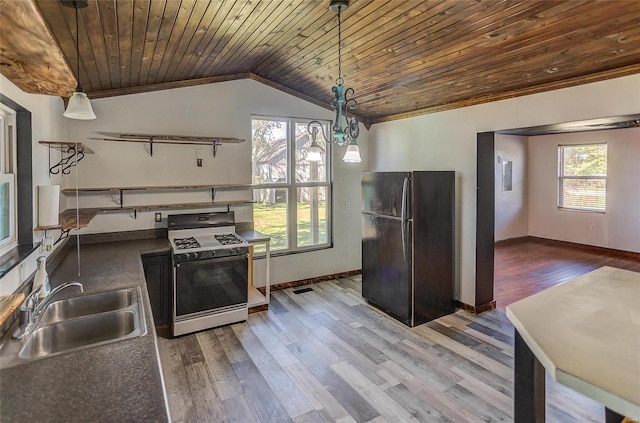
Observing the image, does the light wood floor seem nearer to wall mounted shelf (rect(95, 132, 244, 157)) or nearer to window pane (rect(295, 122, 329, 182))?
window pane (rect(295, 122, 329, 182))

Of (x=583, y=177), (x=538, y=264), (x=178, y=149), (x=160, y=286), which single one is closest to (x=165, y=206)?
(x=178, y=149)

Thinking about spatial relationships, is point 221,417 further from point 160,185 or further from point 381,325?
point 160,185

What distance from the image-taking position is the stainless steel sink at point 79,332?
161 centimetres

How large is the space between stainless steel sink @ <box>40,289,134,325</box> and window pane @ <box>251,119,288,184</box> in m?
2.63

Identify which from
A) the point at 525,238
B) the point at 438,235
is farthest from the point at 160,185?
the point at 525,238

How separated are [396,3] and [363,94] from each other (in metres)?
1.88

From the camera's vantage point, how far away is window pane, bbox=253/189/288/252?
4629 mm

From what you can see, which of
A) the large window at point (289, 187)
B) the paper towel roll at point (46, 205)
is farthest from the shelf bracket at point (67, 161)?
the large window at point (289, 187)

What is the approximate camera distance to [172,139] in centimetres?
383

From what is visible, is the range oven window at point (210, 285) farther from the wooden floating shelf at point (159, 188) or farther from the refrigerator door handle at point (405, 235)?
the refrigerator door handle at point (405, 235)

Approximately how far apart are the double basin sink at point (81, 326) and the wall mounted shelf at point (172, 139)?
2.05 m

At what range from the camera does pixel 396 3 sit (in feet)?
7.79

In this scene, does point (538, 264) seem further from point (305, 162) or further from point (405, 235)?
point (305, 162)

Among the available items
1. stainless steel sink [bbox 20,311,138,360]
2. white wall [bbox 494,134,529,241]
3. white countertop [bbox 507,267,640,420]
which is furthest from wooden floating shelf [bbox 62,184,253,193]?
white wall [bbox 494,134,529,241]
